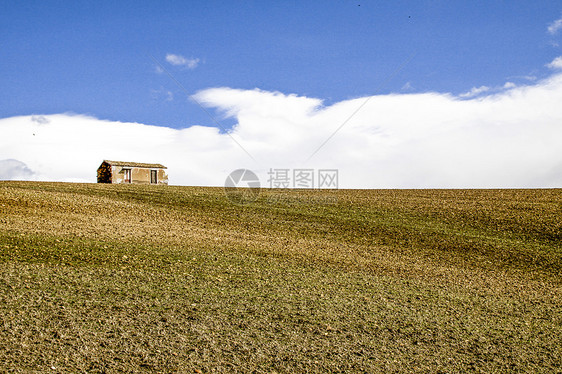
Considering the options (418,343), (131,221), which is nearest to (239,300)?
(418,343)

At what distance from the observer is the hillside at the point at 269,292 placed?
6.52m

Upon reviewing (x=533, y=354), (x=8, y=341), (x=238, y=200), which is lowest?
(x=533, y=354)

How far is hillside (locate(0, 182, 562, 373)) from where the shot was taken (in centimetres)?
652

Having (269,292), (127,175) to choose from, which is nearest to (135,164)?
(127,175)

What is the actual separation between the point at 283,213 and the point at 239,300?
1414cm

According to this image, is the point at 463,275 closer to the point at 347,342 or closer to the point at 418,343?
the point at 418,343

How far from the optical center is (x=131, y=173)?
50031mm

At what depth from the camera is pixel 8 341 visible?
639cm

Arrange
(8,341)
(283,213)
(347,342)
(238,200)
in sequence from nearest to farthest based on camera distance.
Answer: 1. (8,341)
2. (347,342)
3. (283,213)
4. (238,200)

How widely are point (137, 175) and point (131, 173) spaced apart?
80 cm

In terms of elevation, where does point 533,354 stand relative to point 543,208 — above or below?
below

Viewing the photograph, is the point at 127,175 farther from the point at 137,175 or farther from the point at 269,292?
the point at 269,292

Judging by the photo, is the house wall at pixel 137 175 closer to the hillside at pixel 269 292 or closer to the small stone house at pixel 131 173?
the small stone house at pixel 131 173

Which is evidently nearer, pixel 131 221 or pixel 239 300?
pixel 239 300
